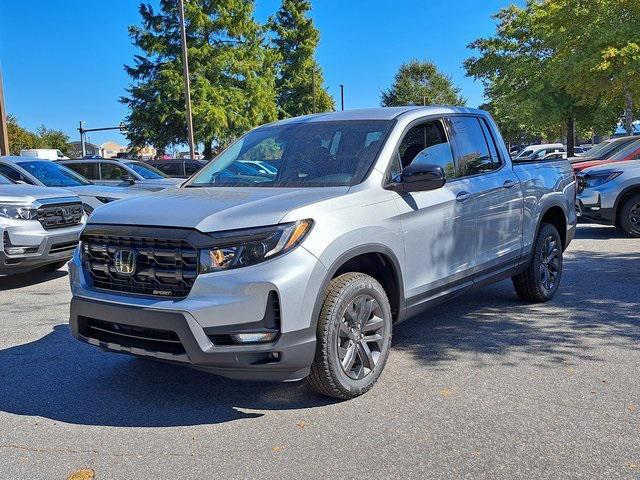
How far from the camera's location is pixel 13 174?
9.98m

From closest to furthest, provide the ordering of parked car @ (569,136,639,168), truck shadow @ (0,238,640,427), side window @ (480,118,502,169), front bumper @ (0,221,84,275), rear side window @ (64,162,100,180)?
truck shadow @ (0,238,640,427) < side window @ (480,118,502,169) < front bumper @ (0,221,84,275) < rear side window @ (64,162,100,180) < parked car @ (569,136,639,168)

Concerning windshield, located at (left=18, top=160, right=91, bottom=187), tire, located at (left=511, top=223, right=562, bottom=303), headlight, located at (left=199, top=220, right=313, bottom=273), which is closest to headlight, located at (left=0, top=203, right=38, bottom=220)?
windshield, located at (left=18, top=160, right=91, bottom=187)

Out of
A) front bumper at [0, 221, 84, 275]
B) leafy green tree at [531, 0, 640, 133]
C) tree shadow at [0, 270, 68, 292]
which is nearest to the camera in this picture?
front bumper at [0, 221, 84, 275]

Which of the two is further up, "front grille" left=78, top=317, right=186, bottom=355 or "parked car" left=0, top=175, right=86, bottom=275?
"parked car" left=0, top=175, right=86, bottom=275

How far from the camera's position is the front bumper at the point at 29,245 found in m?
7.35

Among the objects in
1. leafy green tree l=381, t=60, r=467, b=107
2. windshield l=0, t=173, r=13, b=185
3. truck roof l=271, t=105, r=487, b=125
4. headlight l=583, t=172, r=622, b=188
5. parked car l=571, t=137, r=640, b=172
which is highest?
leafy green tree l=381, t=60, r=467, b=107

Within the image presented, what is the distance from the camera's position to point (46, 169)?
34.7 ft

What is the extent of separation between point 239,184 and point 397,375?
1.76 m

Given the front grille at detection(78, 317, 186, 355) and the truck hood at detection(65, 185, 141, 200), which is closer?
the front grille at detection(78, 317, 186, 355)

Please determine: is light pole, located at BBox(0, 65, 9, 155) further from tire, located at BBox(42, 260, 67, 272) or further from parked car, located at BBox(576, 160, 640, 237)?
parked car, located at BBox(576, 160, 640, 237)

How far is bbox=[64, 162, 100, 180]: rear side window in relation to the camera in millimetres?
13828

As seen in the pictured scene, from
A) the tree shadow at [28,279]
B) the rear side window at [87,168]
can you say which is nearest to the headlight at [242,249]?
the tree shadow at [28,279]

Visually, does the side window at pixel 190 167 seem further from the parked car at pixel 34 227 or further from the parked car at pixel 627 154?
the parked car at pixel 627 154

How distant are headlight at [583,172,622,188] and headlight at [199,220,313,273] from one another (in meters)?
8.82
